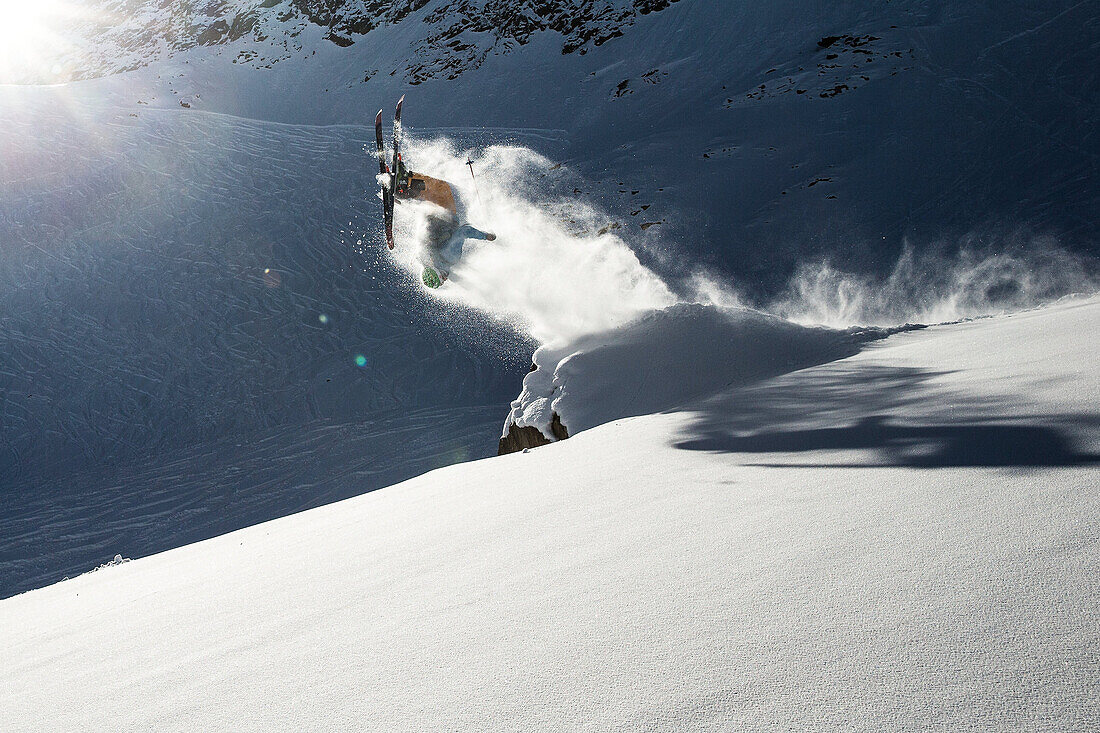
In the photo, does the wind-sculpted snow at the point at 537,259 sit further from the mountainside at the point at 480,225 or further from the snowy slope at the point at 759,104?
the snowy slope at the point at 759,104

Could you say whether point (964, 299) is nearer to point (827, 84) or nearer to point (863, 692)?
point (827, 84)

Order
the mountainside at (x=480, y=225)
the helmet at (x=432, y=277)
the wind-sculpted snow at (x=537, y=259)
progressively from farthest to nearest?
1. the mountainside at (x=480, y=225)
2. the helmet at (x=432, y=277)
3. the wind-sculpted snow at (x=537, y=259)

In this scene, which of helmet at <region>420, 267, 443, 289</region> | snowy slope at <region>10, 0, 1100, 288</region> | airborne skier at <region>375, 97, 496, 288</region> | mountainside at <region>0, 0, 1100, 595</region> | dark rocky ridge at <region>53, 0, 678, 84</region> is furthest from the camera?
dark rocky ridge at <region>53, 0, 678, 84</region>

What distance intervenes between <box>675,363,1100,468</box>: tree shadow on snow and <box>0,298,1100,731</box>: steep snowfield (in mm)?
21

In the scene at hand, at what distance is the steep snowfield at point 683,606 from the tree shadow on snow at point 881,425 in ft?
0.07

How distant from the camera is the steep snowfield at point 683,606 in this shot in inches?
40.9

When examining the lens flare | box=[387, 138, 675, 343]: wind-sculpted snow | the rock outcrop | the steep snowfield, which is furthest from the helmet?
the lens flare

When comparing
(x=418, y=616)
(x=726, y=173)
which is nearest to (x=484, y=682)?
(x=418, y=616)

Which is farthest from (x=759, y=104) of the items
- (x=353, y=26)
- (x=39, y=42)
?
(x=39, y=42)

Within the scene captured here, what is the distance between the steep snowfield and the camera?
104 centimetres

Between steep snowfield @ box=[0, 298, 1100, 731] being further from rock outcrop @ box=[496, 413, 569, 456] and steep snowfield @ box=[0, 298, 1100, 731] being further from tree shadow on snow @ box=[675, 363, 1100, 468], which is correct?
rock outcrop @ box=[496, 413, 569, 456]

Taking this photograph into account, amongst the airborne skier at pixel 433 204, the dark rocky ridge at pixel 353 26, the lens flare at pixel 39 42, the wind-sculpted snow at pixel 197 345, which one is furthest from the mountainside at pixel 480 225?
the lens flare at pixel 39 42

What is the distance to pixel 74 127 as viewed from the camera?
26562 mm

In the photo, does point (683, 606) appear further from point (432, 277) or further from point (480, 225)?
point (480, 225)
